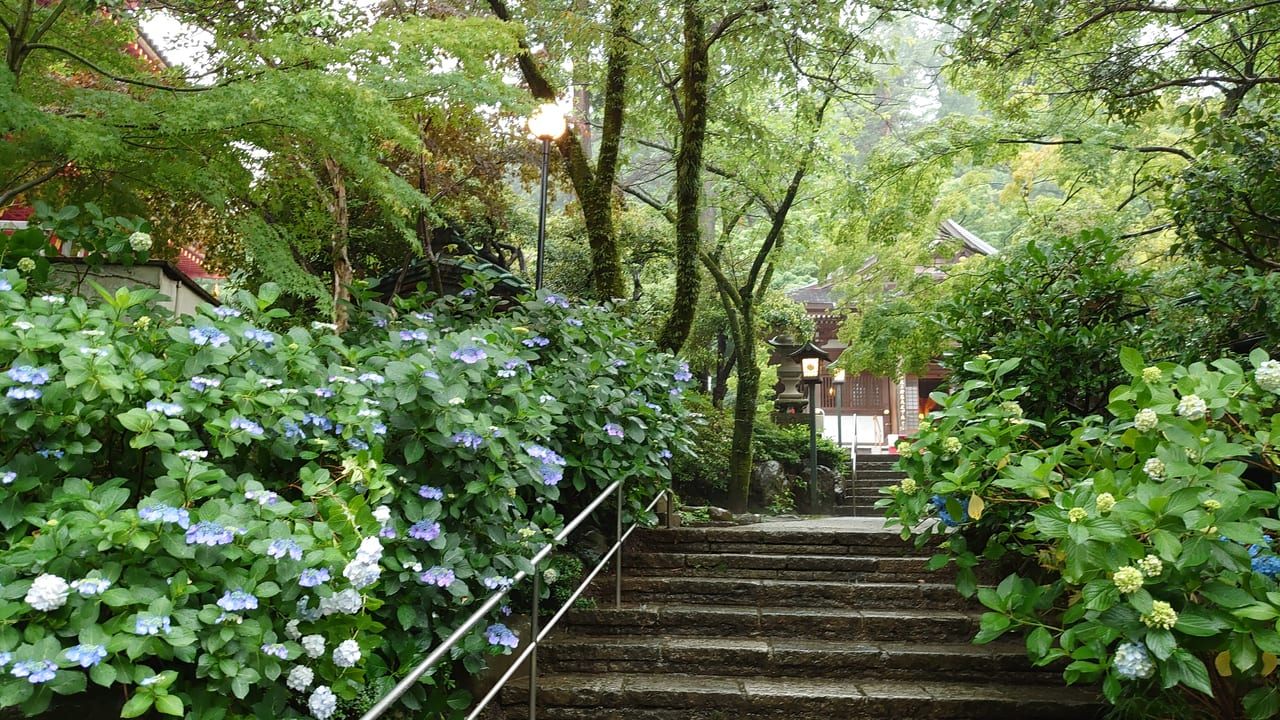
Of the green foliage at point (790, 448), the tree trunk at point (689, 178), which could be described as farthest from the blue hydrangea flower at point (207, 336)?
the green foliage at point (790, 448)

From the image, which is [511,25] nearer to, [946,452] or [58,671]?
[946,452]

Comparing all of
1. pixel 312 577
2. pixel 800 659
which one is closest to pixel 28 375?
pixel 312 577

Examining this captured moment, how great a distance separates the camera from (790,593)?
4.99 meters

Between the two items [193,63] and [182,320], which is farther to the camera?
[193,63]

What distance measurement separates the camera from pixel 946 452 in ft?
11.1

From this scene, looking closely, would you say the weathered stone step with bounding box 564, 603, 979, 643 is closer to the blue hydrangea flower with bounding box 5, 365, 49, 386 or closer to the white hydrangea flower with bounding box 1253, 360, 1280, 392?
the white hydrangea flower with bounding box 1253, 360, 1280, 392

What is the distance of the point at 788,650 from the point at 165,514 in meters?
3.08

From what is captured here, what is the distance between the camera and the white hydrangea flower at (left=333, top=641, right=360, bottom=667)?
2184 millimetres

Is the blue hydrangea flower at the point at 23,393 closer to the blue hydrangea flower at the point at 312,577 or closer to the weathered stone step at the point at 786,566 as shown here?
the blue hydrangea flower at the point at 312,577

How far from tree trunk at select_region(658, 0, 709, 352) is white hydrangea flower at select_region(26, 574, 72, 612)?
591 cm

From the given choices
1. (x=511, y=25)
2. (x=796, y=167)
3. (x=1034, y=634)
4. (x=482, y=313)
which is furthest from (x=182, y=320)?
(x=796, y=167)

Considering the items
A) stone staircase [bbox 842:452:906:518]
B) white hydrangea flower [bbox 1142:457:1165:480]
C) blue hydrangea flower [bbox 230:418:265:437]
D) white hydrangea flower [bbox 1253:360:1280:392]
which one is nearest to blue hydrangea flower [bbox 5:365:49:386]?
blue hydrangea flower [bbox 230:418:265:437]

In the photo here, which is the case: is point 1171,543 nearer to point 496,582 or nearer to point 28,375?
point 496,582

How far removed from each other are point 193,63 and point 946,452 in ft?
24.7
